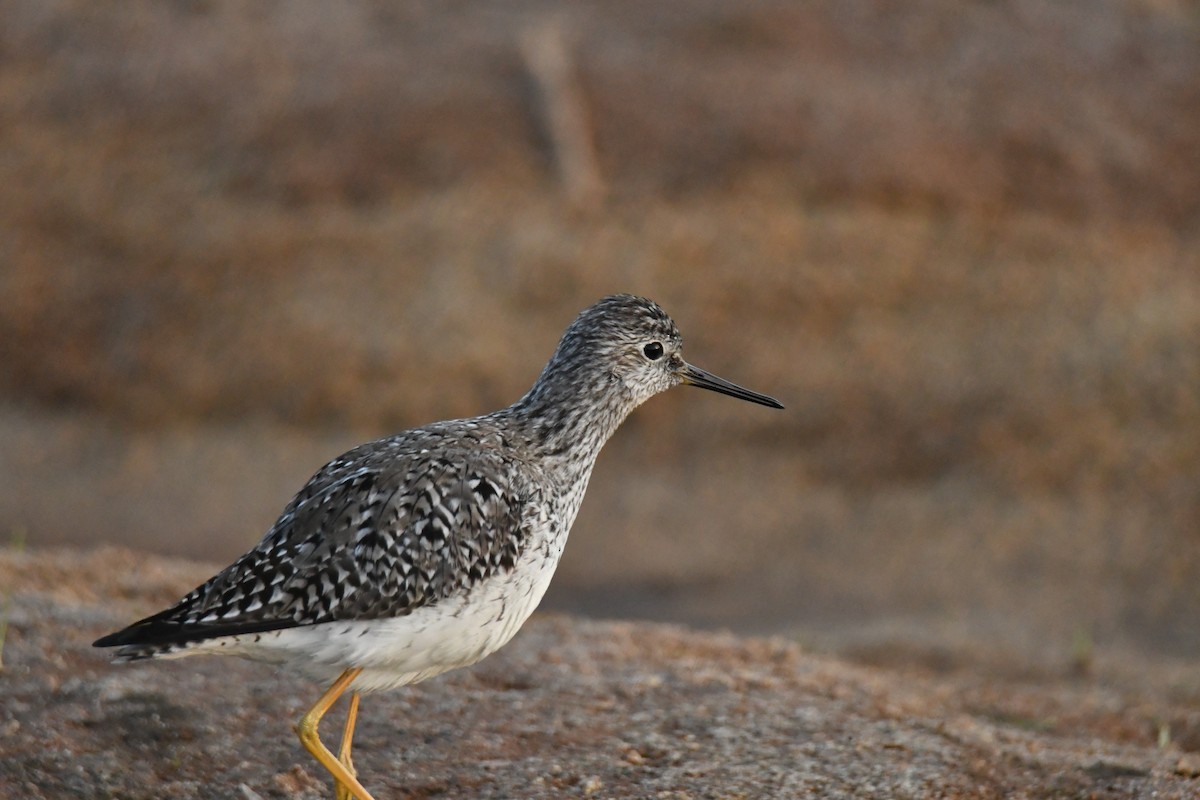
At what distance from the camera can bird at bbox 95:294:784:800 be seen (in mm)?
5848

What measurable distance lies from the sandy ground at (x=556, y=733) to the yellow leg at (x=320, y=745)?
393 millimetres

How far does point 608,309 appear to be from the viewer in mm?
7375

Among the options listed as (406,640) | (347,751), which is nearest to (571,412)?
(406,640)

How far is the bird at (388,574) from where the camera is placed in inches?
230

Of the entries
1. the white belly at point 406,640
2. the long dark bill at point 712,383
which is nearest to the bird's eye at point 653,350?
the long dark bill at point 712,383

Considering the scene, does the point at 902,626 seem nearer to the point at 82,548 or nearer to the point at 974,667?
the point at 974,667

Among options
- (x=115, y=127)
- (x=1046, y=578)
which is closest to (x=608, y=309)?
(x=1046, y=578)

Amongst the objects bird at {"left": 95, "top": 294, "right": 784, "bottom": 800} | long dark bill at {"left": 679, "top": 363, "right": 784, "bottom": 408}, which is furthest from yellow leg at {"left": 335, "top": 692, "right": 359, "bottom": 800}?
long dark bill at {"left": 679, "top": 363, "right": 784, "bottom": 408}

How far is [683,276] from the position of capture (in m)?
17.4

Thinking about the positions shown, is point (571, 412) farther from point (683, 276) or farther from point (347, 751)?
point (683, 276)

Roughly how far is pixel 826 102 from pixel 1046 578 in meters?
7.59

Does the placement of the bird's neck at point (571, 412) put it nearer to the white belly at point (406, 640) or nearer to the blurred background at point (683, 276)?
the white belly at point (406, 640)

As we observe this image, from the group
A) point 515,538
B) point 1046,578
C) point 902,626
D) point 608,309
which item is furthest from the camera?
point 1046,578

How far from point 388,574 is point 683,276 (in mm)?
11833
